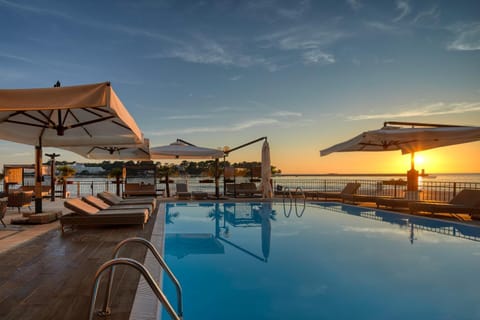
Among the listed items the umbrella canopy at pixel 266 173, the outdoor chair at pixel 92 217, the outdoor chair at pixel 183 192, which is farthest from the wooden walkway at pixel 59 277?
the umbrella canopy at pixel 266 173

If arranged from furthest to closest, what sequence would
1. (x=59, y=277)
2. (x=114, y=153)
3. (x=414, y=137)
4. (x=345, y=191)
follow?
(x=345, y=191) < (x=114, y=153) < (x=414, y=137) < (x=59, y=277)

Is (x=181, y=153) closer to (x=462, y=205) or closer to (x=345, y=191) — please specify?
(x=345, y=191)

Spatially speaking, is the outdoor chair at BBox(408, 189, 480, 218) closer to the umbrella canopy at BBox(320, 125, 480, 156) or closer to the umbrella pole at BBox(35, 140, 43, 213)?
the umbrella canopy at BBox(320, 125, 480, 156)

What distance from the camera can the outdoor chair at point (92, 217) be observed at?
6.63 meters

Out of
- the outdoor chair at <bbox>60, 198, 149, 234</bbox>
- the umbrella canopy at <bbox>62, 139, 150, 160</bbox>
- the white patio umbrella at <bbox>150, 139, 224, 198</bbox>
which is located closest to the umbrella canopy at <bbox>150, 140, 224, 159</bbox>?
the white patio umbrella at <bbox>150, 139, 224, 198</bbox>

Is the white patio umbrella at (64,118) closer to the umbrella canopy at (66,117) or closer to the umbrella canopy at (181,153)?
the umbrella canopy at (66,117)

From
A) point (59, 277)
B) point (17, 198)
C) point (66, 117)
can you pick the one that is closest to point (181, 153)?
point (17, 198)

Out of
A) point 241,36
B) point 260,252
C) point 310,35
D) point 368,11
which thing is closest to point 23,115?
point 260,252

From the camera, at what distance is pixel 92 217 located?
6.74 metres

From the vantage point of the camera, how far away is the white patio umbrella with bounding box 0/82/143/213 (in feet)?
13.2

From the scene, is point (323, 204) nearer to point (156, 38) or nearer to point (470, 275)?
point (470, 275)

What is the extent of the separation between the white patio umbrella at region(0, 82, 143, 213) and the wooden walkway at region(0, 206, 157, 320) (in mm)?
2122

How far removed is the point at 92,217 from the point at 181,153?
6.32 m

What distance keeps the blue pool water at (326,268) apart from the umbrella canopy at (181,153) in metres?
4.22
